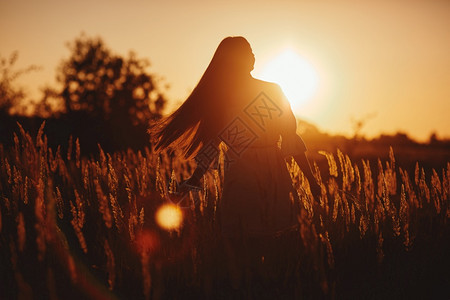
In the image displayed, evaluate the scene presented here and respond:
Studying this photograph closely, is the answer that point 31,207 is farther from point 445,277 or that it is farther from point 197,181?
point 445,277

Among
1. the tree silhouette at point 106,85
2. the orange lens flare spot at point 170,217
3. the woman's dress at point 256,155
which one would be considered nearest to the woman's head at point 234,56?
the woman's dress at point 256,155

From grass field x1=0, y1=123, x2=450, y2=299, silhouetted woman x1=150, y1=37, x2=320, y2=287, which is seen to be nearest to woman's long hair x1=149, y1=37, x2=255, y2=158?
silhouetted woman x1=150, y1=37, x2=320, y2=287

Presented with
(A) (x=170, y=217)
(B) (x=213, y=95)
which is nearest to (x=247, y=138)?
(B) (x=213, y=95)

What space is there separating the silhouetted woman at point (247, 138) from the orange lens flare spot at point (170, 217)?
0.28 metres

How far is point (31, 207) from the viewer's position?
3.46 metres

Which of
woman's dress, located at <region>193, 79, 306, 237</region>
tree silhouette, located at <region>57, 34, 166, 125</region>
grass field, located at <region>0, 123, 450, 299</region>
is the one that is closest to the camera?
grass field, located at <region>0, 123, 450, 299</region>

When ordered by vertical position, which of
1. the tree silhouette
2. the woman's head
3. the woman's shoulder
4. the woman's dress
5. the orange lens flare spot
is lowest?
the orange lens flare spot

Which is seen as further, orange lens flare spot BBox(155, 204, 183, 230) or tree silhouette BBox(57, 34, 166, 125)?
tree silhouette BBox(57, 34, 166, 125)

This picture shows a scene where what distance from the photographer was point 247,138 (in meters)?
2.72

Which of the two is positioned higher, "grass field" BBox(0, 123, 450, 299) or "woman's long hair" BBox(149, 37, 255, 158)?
"woman's long hair" BBox(149, 37, 255, 158)

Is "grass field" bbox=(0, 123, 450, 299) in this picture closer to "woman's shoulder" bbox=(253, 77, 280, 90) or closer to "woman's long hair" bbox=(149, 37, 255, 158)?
"woman's long hair" bbox=(149, 37, 255, 158)

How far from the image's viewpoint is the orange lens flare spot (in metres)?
Answer: 2.78

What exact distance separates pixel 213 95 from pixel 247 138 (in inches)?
13.5

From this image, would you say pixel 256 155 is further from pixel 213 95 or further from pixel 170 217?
pixel 170 217
